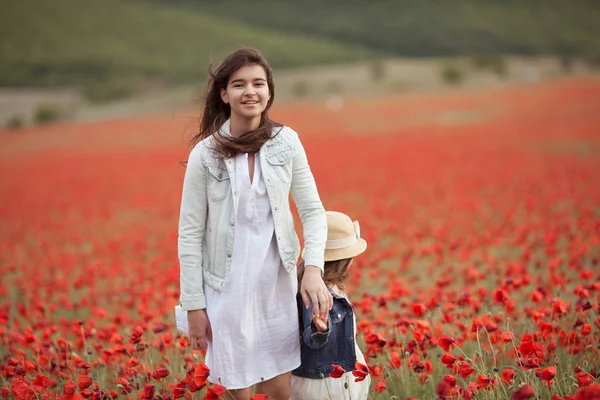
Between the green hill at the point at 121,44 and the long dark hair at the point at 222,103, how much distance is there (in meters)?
66.8

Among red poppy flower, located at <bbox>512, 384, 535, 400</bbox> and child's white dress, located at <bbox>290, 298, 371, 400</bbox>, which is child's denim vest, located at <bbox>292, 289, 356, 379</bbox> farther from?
red poppy flower, located at <bbox>512, 384, 535, 400</bbox>

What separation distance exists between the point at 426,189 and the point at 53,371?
26.1 feet

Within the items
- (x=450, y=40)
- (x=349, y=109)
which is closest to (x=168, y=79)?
(x=450, y=40)

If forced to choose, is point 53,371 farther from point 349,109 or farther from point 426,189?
point 349,109

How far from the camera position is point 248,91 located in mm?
2549

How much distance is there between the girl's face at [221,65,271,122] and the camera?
256 cm

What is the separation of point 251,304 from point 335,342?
1.40ft

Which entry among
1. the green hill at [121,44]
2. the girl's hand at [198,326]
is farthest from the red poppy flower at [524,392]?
the green hill at [121,44]

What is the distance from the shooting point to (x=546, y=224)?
724cm

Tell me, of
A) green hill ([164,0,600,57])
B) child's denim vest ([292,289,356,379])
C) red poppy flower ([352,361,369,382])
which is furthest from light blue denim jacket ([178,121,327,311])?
green hill ([164,0,600,57])

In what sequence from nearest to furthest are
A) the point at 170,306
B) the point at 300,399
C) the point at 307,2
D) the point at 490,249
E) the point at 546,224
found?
1. the point at 300,399
2. the point at 170,306
3. the point at 490,249
4. the point at 546,224
5. the point at 307,2

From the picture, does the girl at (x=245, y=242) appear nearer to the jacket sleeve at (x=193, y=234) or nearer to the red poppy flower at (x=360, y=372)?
the jacket sleeve at (x=193, y=234)

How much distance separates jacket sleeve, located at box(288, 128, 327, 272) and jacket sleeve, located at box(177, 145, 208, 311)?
388mm

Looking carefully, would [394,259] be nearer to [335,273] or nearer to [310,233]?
[335,273]
